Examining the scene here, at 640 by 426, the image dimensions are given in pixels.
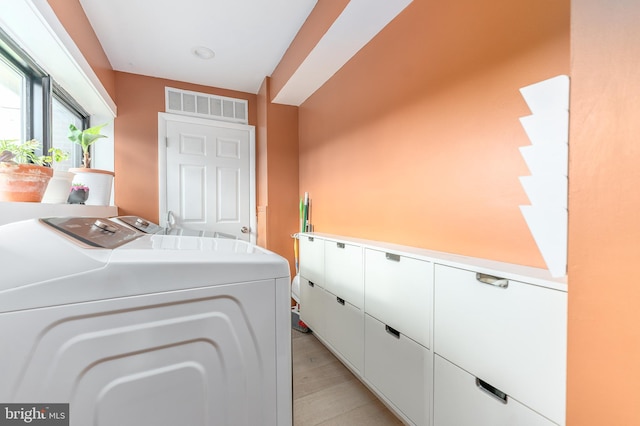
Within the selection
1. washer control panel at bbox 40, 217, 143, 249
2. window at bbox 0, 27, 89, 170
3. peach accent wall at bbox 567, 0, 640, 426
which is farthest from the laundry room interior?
washer control panel at bbox 40, 217, 143, 249

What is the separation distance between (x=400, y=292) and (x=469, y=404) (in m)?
0.48

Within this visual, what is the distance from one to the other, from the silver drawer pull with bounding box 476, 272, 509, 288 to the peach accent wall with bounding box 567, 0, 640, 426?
21 cm

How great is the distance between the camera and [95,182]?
6.51 ft

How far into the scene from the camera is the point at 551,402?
74 centimetres

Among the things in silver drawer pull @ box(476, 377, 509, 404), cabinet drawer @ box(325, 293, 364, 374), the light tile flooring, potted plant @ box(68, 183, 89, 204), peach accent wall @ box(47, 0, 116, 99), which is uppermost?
peach accent wall @ box(47, 0, 116, 99)

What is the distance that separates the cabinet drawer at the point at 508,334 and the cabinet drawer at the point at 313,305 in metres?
1.06

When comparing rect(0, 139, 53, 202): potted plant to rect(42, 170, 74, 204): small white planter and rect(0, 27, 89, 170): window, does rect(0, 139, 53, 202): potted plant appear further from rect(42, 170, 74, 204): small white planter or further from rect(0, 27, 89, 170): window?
rect(0, 27, 89, 170): window

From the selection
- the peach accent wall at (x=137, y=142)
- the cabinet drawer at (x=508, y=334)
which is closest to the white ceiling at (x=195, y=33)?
the peach accent wall at (x=137, y=142)

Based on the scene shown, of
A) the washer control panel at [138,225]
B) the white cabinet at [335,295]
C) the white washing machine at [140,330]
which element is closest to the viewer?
the white washing machine at [140,330]

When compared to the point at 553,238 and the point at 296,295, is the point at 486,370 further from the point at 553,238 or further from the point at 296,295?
the point at 296,295

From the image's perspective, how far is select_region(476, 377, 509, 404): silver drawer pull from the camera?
87 centimetres

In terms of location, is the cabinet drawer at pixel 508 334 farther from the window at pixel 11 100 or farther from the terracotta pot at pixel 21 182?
the window at pixel 11 100

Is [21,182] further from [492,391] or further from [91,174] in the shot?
[492,391]

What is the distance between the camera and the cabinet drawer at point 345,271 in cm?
162
